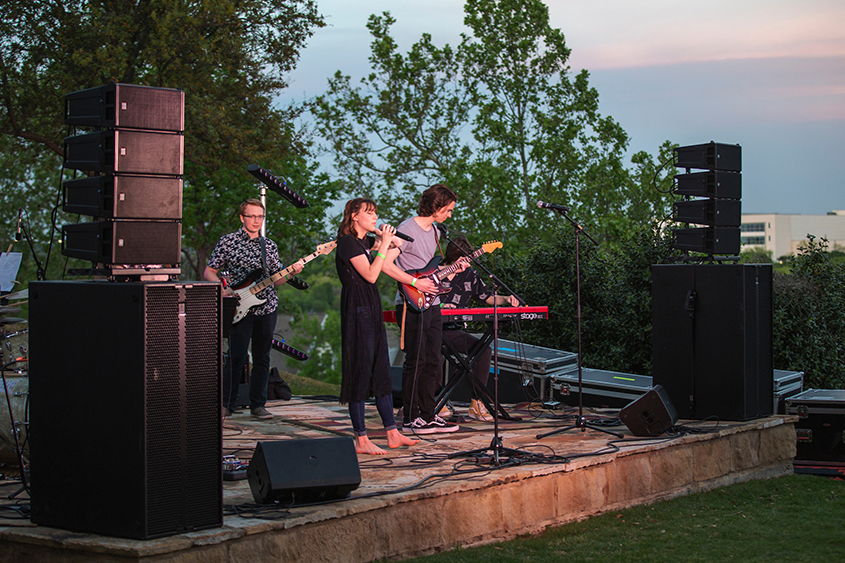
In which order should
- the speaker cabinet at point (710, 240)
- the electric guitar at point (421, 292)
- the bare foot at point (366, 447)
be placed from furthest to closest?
Result: the speaker cabinet at point (710, 240), the electric guitar at point (421, 292), the bare foot at point (366, 447)

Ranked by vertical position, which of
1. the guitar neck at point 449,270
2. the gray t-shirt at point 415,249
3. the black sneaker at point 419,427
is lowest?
the black sneaker at point 419,427

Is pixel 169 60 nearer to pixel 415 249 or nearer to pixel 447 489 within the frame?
pixel 415 249

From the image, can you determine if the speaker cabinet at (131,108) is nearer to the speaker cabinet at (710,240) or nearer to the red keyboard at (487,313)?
the red keyboard at (487,313)

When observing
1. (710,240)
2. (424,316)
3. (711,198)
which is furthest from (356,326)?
(711,198)

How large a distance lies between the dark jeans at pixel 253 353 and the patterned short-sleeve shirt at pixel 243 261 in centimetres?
10

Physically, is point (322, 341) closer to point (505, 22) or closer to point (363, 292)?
point (505, 22)

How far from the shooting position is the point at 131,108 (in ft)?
11.3

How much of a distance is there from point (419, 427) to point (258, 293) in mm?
1685

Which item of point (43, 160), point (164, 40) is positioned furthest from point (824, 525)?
point (43, 160)

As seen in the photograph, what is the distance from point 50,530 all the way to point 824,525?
4228 millimetres

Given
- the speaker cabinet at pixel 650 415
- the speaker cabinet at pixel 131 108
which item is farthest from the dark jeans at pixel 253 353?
the speaker cabinet at pixel 131 108

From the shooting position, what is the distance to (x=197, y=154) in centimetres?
1445

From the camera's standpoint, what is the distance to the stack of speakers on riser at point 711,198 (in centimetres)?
648

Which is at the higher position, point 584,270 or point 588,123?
point 588,123
